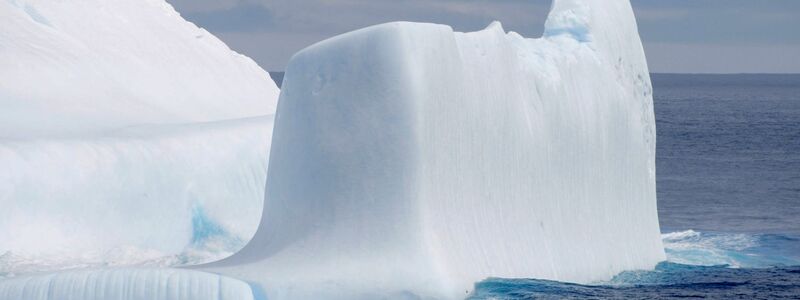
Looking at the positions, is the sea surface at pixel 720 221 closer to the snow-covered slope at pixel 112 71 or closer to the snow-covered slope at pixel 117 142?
the snow-covered slope at pixel 117 142

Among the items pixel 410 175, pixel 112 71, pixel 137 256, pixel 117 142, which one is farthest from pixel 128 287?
pixel 112 71

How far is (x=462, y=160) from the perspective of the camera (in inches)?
726

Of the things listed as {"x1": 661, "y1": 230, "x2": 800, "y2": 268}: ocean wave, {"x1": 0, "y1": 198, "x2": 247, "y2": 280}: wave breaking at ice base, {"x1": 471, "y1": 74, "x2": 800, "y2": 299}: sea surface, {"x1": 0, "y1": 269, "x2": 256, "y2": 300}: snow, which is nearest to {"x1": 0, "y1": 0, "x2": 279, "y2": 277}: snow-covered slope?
{"x1": 0, "y1": 198, "x2": 247, "y2": 280}: wave breaking at ice base

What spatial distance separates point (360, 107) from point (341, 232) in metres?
1.47

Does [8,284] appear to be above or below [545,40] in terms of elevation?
below

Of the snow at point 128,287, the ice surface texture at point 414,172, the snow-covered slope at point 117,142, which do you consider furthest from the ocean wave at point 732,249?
the snow at point 128,287

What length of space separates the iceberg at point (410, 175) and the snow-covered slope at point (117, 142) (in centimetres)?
511

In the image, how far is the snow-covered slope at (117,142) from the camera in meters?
22.4

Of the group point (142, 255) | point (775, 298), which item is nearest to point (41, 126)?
point (142, 255)

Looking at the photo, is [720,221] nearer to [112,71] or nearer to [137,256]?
[112,71]

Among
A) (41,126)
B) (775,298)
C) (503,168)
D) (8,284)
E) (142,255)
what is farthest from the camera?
(41,126)

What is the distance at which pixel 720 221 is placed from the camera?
3619 cm

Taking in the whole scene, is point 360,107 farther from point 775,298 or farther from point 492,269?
point 775,298

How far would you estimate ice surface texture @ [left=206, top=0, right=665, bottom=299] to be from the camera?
17000mm
